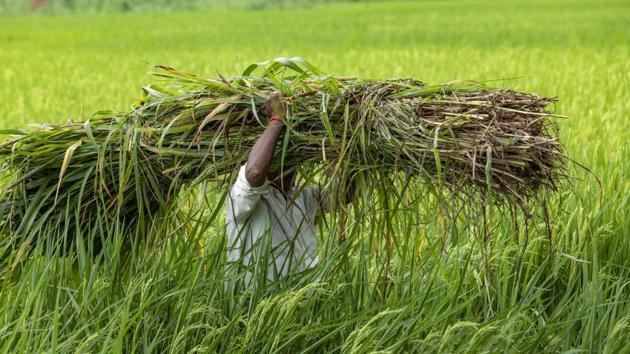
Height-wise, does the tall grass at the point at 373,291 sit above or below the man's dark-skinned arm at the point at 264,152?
below

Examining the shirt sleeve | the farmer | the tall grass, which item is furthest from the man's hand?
the tall grass

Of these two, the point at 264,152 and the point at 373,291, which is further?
the point at 373,291

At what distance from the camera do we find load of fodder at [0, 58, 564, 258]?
270 cm

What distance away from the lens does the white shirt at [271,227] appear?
9.33ft

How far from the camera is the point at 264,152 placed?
2787mm

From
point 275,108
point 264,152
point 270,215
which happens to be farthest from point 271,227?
point 275,108

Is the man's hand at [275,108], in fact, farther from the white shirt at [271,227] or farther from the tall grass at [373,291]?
the tall grass at [373,291]

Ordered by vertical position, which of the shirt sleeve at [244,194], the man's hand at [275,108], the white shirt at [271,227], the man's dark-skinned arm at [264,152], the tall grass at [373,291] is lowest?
the tall grass at [373,291]

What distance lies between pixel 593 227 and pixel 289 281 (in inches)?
46.8

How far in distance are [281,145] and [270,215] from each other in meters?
0.19

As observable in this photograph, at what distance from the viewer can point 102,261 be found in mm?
3234

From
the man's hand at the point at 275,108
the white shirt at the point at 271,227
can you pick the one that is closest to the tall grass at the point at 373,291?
the white shirt at the point at 271,227

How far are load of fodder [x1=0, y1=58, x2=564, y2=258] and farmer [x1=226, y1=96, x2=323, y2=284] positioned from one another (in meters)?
0.05

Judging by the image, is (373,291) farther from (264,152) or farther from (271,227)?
(264,152)
